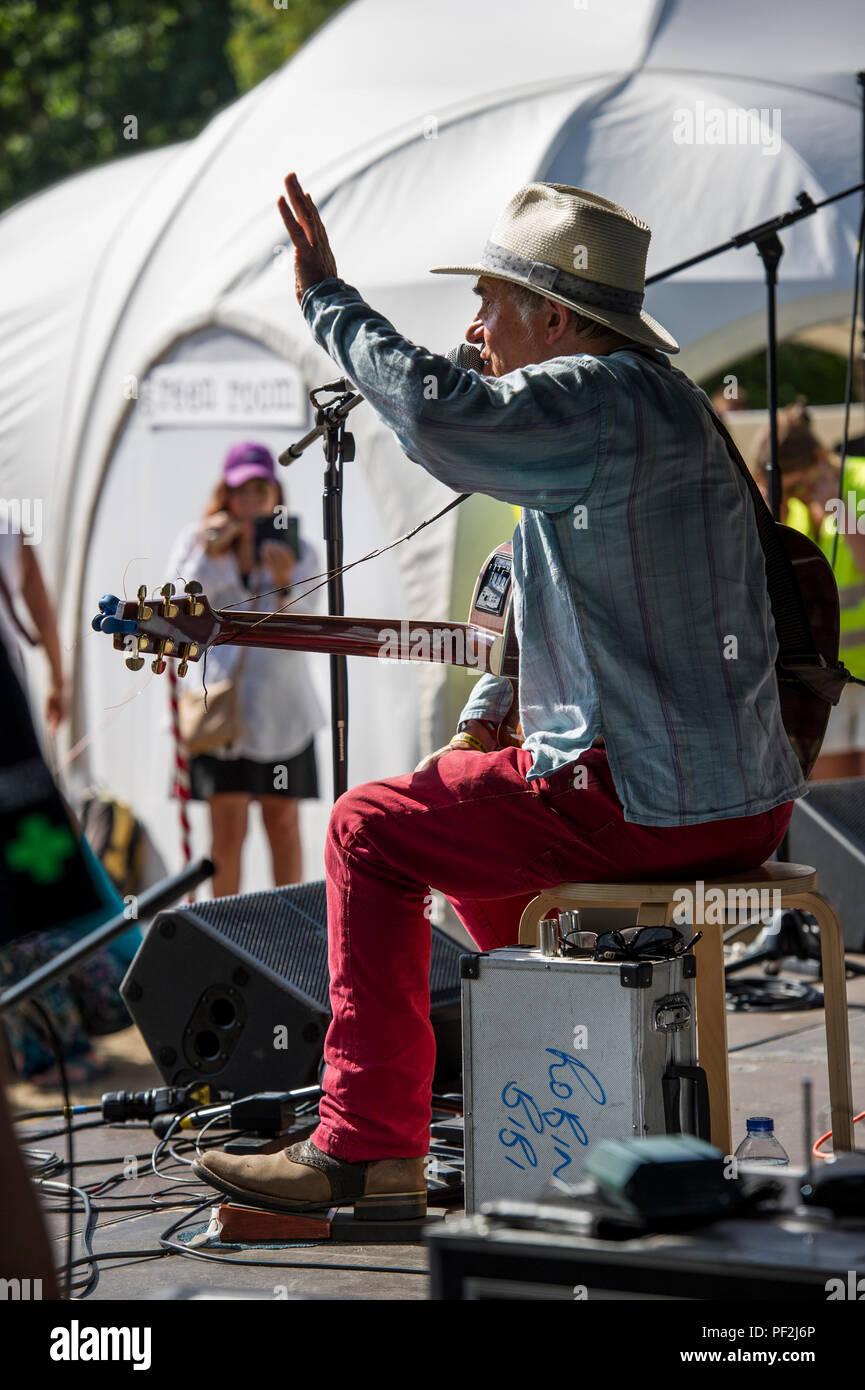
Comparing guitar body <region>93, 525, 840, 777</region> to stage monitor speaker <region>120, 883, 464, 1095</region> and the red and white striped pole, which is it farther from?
the red and white striped pole

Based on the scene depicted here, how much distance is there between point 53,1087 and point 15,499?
4.90m

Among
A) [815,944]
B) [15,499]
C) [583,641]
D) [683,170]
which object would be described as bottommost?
[815,944]

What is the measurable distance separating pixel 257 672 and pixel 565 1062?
3.86 m

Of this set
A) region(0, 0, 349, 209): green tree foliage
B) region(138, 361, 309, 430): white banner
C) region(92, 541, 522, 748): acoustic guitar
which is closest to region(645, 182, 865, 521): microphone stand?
region(92, 541, 522, 748): acoustic guitar

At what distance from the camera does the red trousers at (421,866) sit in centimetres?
297

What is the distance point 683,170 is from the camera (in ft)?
23.8

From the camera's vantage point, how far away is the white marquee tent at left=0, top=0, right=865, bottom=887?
23.5 ft

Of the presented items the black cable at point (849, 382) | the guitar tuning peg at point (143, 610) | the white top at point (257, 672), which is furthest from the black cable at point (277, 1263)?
the white top at point (257, 672)

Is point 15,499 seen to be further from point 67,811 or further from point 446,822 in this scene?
point 67,811

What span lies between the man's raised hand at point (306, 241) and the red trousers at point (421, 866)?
860 mm

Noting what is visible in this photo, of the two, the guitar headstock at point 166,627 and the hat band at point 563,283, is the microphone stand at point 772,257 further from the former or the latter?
the guitar headstock at point 166,627

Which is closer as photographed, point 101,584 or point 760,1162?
A: point 760,1162
